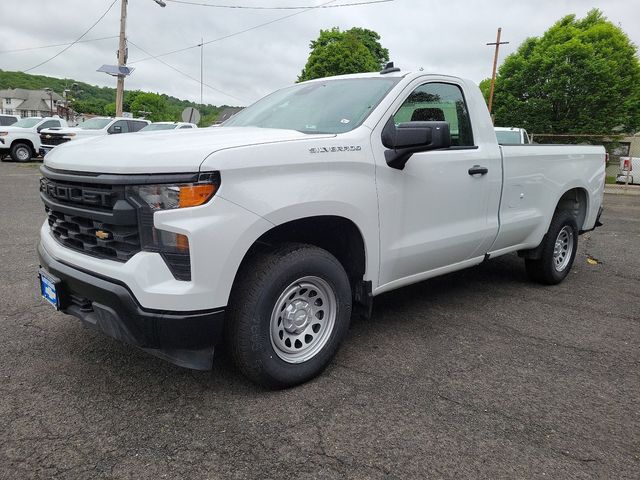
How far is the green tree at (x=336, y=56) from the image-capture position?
34750 mm

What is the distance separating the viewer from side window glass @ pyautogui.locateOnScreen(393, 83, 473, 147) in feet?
11.6

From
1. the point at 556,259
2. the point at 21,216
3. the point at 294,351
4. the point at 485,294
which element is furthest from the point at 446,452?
the point at 21,216

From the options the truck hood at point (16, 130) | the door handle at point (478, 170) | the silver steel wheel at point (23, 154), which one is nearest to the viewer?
the door handle at point (478, 170)

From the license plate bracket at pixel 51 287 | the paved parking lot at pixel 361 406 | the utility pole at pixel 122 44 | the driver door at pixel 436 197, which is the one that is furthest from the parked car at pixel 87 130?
the driver door at pixel 436 197

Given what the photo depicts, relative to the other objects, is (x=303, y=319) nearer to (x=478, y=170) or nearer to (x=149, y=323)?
(x=149, y=323)

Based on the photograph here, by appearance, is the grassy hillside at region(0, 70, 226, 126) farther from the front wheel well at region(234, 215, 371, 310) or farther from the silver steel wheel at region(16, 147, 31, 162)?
the front wheel well at region(234, 215, 371, 310)

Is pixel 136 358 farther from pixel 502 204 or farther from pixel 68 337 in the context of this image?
pixel 502 204

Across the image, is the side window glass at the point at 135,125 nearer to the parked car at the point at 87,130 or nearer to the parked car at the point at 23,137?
the parked car at the point at 87,130

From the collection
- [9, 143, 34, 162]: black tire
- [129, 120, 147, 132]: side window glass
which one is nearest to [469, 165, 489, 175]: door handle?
[129, 120, 147, 132]: side window glass

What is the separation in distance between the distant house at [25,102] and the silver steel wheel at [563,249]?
126499mm

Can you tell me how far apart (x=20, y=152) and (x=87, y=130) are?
11.5ft

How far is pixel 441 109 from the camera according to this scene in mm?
3783

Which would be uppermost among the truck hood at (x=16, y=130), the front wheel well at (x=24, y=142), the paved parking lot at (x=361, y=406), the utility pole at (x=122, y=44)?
the utility pole at (x=122, y=44)

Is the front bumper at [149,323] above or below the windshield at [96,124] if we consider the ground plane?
below
